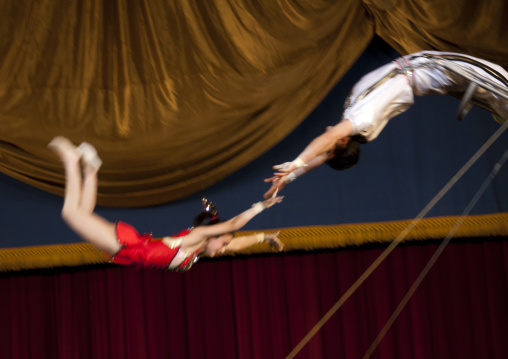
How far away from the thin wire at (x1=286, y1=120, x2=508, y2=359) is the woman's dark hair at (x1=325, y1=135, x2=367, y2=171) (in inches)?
34.8

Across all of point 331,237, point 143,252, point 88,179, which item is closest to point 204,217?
point 143,252

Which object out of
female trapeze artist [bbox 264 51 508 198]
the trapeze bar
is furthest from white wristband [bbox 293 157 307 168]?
the trapeze bar

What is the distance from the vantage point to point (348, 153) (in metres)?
3.13

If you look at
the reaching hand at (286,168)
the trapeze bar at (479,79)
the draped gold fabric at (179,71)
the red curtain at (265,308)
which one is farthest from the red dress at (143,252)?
the trapeze bar at (479,79)

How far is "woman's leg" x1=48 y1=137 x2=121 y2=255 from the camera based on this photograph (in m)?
3.08

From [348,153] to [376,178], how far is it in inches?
36.1

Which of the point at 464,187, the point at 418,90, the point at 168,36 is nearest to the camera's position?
the point at 418,90

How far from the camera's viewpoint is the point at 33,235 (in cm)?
438

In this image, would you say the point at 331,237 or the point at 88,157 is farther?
the point at 331,237

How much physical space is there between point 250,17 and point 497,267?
6.38 ft

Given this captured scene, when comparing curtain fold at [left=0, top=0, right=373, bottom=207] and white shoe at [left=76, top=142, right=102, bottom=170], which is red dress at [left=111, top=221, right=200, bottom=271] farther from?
curtain fold at [left=0, top=0, right=373, bottom=207]

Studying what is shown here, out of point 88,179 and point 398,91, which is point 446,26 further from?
point 88,179

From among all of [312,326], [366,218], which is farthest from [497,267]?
[312,326]

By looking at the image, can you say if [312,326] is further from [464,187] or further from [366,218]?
[464,187]
